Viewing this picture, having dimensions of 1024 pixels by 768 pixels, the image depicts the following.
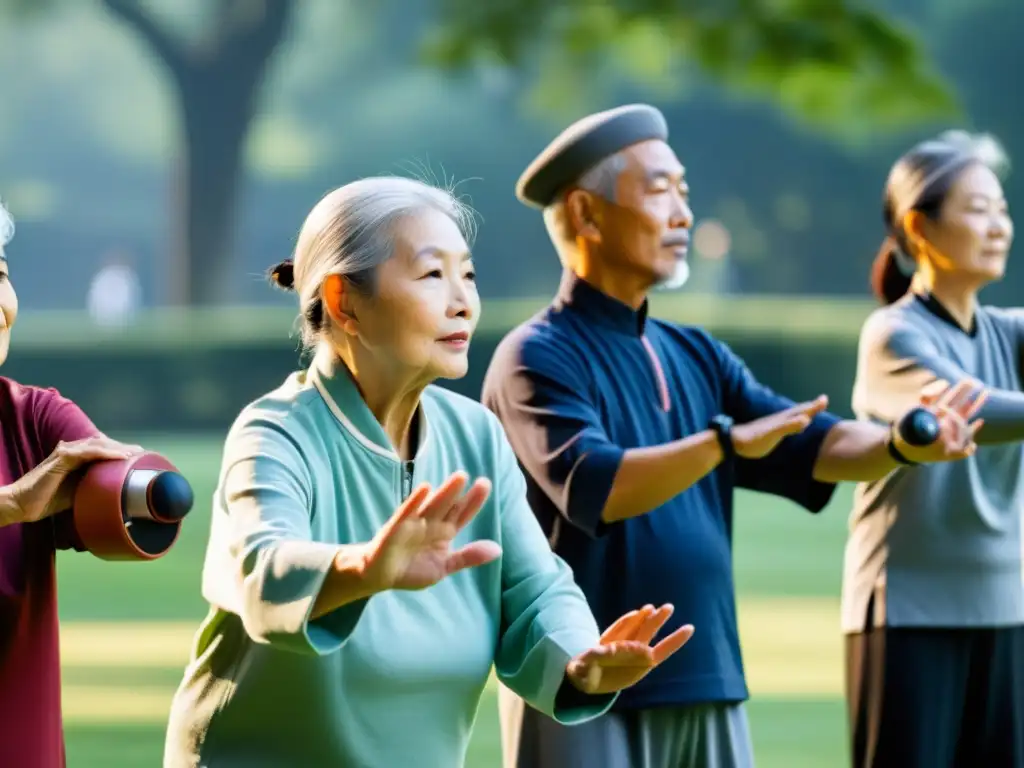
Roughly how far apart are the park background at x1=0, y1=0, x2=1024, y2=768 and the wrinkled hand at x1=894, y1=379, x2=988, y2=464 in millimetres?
4372

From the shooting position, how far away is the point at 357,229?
10.0 feet

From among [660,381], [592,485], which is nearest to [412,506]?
[592,485]

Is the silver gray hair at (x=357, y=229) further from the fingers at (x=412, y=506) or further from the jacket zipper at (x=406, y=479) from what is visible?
the fingers at (x=412, y=506)

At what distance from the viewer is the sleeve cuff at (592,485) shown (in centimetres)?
387

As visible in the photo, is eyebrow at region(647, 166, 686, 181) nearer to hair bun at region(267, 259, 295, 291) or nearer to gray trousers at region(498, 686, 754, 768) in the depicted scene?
gray trousers at region(498, 686, 754, 768)

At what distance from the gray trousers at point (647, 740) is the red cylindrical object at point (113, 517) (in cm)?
98

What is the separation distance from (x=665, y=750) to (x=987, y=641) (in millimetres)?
1224

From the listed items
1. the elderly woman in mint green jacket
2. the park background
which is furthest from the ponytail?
the park background

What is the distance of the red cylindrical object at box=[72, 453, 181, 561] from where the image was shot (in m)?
3.08

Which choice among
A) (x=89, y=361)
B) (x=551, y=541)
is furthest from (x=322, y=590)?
(x=89, y=361)

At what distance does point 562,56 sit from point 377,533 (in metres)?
23.6

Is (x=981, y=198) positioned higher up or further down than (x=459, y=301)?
higher up

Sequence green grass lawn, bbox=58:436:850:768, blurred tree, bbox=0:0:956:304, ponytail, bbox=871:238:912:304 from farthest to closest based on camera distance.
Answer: blurred tree, bbox=0:0:956:304 < green grass lawn, bbox=58:436:850:768 < ponytail, bbox=871:238:912:304

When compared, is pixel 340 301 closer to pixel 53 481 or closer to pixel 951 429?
pixel 53 481
